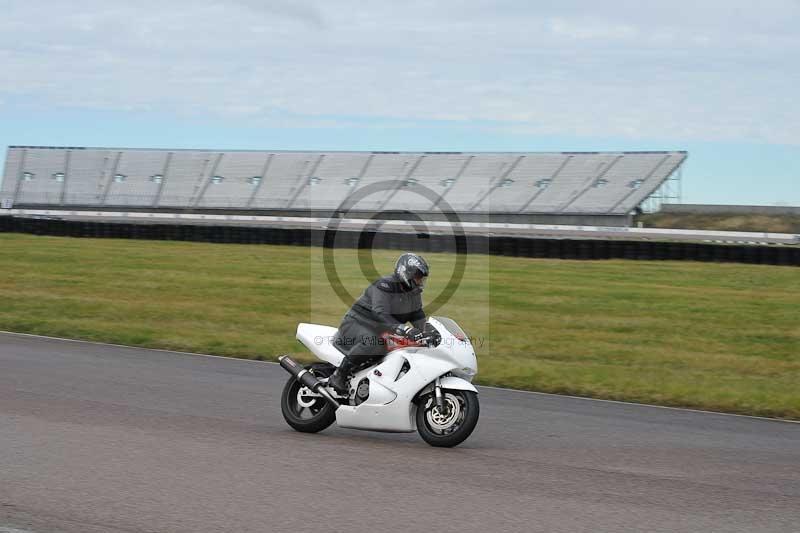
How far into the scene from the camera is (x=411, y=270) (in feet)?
25.7

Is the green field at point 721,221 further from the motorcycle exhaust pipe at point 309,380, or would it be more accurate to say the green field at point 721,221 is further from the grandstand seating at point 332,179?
the motorcycle exhaust pipe at point 309,380

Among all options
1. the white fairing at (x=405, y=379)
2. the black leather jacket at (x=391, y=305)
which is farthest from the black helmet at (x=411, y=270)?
the white fairing at (x=405, y=379)

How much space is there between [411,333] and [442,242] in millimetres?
22212

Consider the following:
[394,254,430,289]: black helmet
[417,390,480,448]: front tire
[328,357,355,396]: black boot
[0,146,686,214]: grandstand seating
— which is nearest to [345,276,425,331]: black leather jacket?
[394,254,430,289]: black helmet

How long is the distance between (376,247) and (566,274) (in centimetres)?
777

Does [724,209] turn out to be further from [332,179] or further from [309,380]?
[309,380]

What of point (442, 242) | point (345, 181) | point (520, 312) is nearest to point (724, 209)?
point (345, 181)

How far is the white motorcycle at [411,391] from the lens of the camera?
25.8 ft

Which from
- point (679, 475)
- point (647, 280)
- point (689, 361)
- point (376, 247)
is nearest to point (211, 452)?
point (679, 475)

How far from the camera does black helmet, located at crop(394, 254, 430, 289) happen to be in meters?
7.84

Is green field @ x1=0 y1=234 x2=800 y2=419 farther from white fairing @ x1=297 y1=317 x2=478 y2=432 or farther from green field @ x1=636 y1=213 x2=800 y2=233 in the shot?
green field @ x1=636 y1=213 x2=800 y2=233

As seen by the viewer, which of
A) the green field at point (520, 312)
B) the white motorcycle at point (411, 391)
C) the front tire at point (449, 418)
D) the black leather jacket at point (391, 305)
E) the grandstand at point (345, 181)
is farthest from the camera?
the grandstand at point (345, 181)

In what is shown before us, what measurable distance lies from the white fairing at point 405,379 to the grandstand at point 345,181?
4686cm

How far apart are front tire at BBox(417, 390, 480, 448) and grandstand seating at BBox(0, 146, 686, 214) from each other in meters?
48.6
